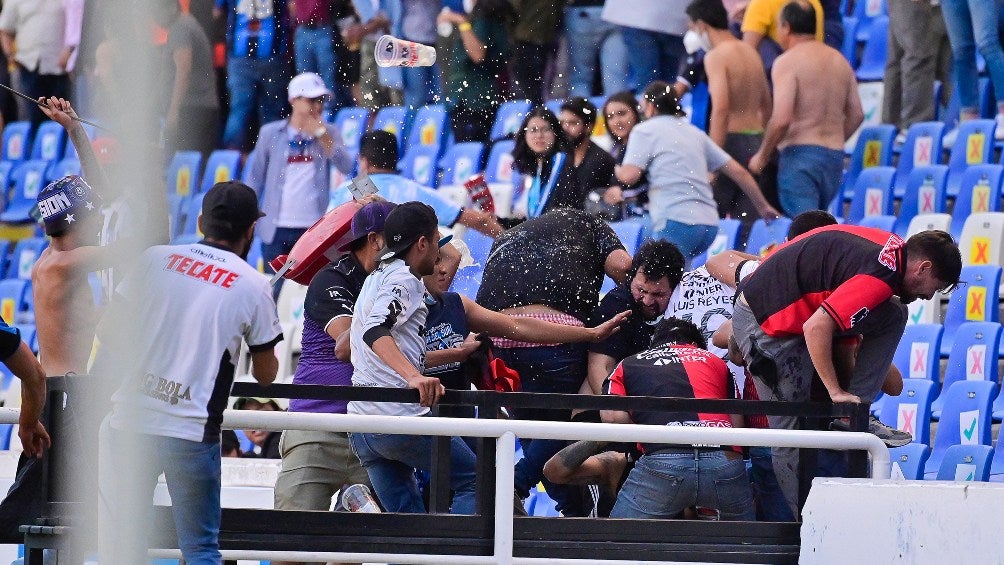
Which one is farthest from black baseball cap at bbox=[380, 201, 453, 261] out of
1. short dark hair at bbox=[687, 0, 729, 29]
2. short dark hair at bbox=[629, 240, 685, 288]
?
short dark hair at bbox=[687, 0, 729, 29]

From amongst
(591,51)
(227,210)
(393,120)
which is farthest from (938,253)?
(393,120)

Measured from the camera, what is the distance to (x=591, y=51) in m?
12.7

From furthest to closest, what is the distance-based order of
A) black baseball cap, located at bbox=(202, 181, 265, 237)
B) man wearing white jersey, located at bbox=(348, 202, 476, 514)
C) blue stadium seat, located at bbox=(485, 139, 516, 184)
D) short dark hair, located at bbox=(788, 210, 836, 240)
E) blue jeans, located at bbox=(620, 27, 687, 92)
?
blue stadium seat, located at bbox=(485, 139, 516, 184) < blue jeans, located at bbox=(620, 27, 687, 92) < short dark hair, located at bbox=(788, 210, 836, 240) < man wearing white jersey, located at bbox=(348, 202, 476, 514) < black baseball cap, located at bbox=(202, 181, 265, 237)

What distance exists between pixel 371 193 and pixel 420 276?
4.95ft

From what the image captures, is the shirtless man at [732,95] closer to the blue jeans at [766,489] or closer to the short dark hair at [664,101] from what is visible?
the short dark hair at [664,101]

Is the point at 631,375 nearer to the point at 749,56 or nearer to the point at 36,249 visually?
the point at 749,56

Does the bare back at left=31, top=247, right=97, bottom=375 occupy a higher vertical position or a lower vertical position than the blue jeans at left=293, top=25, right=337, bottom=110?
lower

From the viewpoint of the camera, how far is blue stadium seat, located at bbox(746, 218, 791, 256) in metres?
10.1

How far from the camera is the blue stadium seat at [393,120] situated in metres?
13.7

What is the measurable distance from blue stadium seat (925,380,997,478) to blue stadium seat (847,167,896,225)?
2.59m

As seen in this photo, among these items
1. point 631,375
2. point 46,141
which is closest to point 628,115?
point 631,375

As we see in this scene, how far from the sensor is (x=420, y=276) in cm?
586

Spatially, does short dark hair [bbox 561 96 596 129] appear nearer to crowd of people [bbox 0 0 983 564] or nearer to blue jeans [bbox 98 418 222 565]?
crowd of people [bbox 0 0 983 564]

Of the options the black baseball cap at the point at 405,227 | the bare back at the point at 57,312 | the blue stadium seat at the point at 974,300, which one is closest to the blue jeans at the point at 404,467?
the black baseball cap at the point at 405,227
